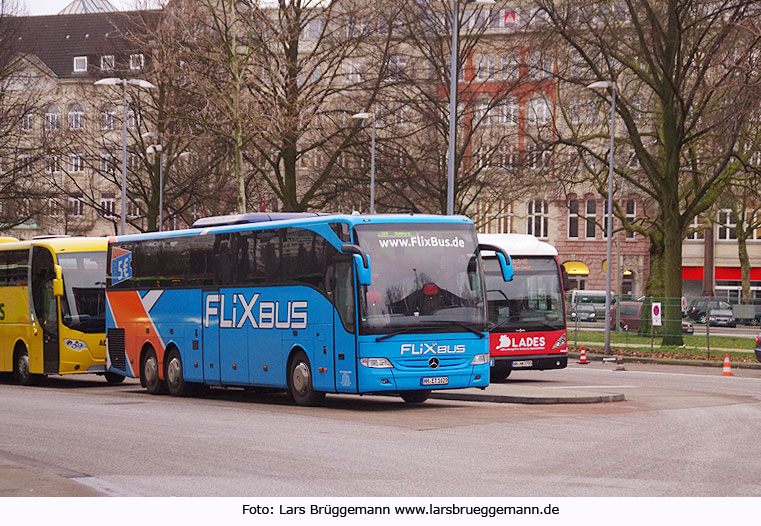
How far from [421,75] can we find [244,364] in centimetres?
3020

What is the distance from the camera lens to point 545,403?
2023cm

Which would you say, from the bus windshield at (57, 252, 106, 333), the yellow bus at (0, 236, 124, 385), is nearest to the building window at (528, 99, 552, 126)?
the bus windshield at (57, 252, 106, 333)

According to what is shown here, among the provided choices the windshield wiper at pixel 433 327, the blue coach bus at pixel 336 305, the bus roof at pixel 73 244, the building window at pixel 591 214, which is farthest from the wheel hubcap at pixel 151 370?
the building window at pixel 591 214

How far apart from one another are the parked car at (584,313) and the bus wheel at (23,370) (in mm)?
22876

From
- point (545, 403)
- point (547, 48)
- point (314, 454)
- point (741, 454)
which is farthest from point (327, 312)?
point (547, 48)

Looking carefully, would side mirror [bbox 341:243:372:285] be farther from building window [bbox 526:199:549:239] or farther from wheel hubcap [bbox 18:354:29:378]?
building window [bbox 526:199:549:239]

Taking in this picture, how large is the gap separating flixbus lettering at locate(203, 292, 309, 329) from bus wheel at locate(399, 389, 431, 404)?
2094 millimetres

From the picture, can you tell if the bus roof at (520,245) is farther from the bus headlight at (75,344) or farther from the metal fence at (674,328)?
the metal fence at (674,328)

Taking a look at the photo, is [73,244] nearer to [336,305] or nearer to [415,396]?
[415,396]

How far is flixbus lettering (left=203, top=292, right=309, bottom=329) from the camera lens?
67.0 feet

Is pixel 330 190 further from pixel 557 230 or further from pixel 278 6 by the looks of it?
pixel 557 230

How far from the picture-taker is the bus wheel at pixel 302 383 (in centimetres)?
2016

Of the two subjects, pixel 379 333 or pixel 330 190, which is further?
pixel 330 190

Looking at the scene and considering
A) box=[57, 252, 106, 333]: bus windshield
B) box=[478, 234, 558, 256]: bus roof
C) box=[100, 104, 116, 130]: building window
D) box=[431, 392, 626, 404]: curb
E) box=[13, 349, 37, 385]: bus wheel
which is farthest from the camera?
box=[100, 104, 116, 130]: building window
